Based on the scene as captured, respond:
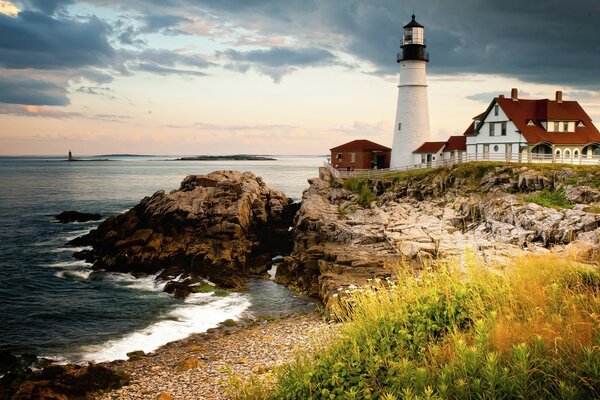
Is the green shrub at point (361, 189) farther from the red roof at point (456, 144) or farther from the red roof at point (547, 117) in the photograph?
the red roof at point (547, 117)

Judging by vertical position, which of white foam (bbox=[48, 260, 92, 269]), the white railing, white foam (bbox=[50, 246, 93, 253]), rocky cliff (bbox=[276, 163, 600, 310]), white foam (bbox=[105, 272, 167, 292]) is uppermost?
the white railing

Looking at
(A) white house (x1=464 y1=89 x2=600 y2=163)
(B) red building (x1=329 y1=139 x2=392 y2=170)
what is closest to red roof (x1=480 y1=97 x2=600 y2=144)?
(A) white house (x1=464 y1=89 x2=600 y2=163)

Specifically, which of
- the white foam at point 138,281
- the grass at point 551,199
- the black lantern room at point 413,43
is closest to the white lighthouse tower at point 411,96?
the black lantern room at point 413,43

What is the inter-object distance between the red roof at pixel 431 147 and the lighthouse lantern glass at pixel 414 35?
31.9ft

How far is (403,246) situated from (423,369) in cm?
1996

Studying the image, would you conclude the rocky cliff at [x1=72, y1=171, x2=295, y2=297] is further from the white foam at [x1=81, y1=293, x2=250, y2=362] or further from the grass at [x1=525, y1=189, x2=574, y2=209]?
the grass at [x1=525, y1=189, x2=574, y2=209]

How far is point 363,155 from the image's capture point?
49344 millimetres

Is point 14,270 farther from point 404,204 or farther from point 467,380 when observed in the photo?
point 467,380

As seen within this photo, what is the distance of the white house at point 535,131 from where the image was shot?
127ft

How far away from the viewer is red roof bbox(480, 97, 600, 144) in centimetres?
3894

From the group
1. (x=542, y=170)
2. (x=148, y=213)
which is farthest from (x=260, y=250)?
(x=542, y=170)

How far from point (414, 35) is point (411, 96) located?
5838 millimetres

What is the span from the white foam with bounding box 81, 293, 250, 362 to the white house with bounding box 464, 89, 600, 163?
24916mm

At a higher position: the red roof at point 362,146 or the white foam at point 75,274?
the red roof at point 362,146
